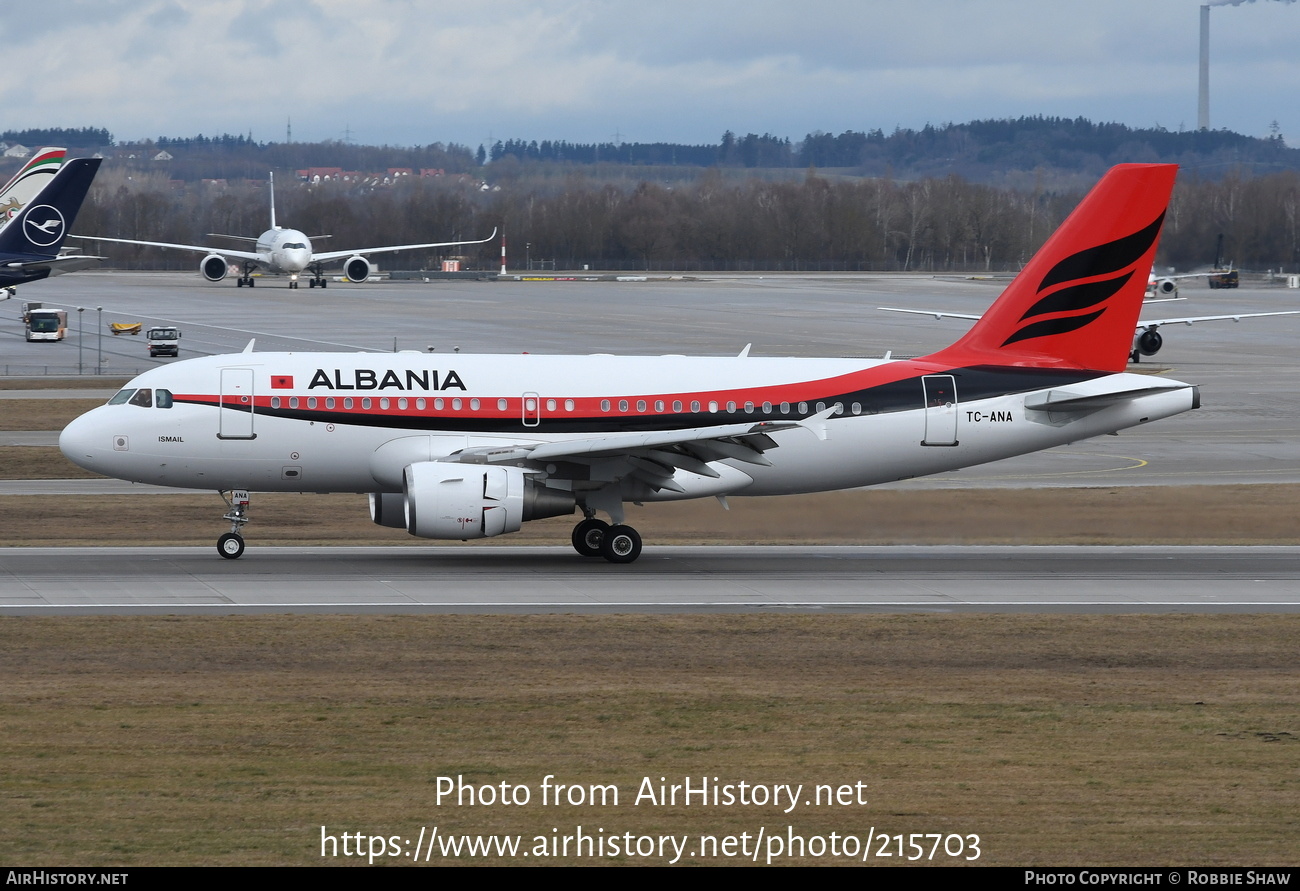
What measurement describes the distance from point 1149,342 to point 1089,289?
5163cm

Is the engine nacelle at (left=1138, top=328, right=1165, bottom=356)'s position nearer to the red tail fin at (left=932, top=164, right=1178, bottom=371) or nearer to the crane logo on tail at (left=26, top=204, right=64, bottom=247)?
the red tail fin at (left=932, top=164, right=1178, bottom=371)

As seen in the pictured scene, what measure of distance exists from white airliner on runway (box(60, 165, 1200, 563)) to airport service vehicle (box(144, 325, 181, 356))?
171ft

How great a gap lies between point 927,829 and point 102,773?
843cm

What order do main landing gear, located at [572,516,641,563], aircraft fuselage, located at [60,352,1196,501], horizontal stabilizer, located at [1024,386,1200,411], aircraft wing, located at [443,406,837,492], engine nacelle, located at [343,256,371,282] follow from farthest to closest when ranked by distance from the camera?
engine nacelle, located at [343,256,371,282] < horizontal stabilizer, located at [1024,386,1200,411] < main landing gear, located at [572,516,641,563] < aircraft fuselage, located at [60,352,1196,501] < aircraft wing, located at [443,406,837,492]

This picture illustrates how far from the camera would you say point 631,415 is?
32344 millimetres

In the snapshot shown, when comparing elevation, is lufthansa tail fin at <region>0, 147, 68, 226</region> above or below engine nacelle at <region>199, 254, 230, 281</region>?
above

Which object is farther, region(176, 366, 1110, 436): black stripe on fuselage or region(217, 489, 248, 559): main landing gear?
region(217, 489, 248, 559): main landing gear

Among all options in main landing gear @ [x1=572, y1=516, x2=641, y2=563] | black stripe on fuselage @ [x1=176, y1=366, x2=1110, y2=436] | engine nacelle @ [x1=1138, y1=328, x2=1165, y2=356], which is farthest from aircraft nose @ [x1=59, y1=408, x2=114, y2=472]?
engine nacelle @ [x1=1138, y1=328, x2=1165, y2=356]

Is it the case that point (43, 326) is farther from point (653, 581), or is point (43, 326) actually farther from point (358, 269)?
point (653, 581)

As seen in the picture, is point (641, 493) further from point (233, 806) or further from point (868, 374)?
point (233, 806)

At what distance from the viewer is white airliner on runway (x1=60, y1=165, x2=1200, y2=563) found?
31.1 metres

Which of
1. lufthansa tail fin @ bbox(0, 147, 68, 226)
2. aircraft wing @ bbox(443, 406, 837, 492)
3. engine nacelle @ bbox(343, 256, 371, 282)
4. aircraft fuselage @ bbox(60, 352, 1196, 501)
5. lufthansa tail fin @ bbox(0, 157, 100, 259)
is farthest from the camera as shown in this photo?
engine nacelle @ bbox(343, 256, 371, 282)
